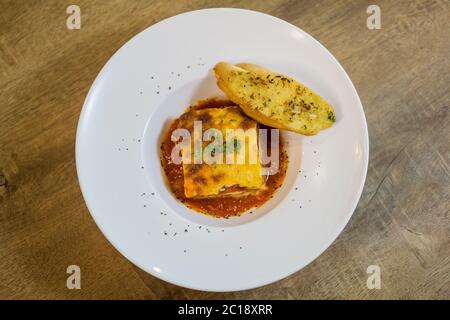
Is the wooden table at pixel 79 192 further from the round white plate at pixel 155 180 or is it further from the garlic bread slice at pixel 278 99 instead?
the garlic bread slice at pixel 278 99

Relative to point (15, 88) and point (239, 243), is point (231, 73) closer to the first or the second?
point (239, 243)

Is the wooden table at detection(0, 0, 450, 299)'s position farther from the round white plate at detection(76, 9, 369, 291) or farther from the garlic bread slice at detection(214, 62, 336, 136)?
the garlic bread slice at detection(214, 62, 336, 136)

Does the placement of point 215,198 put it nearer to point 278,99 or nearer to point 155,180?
point 155,180

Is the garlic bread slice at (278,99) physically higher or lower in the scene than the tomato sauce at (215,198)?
higher

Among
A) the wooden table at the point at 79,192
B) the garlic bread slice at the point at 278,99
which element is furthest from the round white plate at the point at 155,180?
the wooden table at the point at 79,192

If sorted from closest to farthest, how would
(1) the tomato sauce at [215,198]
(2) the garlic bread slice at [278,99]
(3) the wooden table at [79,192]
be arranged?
(2) the garlic bread slice at [278,99] → (1) the tomato sauce at [215,198] → (3) the wooden table at [79,192]


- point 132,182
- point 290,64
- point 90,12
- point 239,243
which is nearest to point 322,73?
point 290,64
